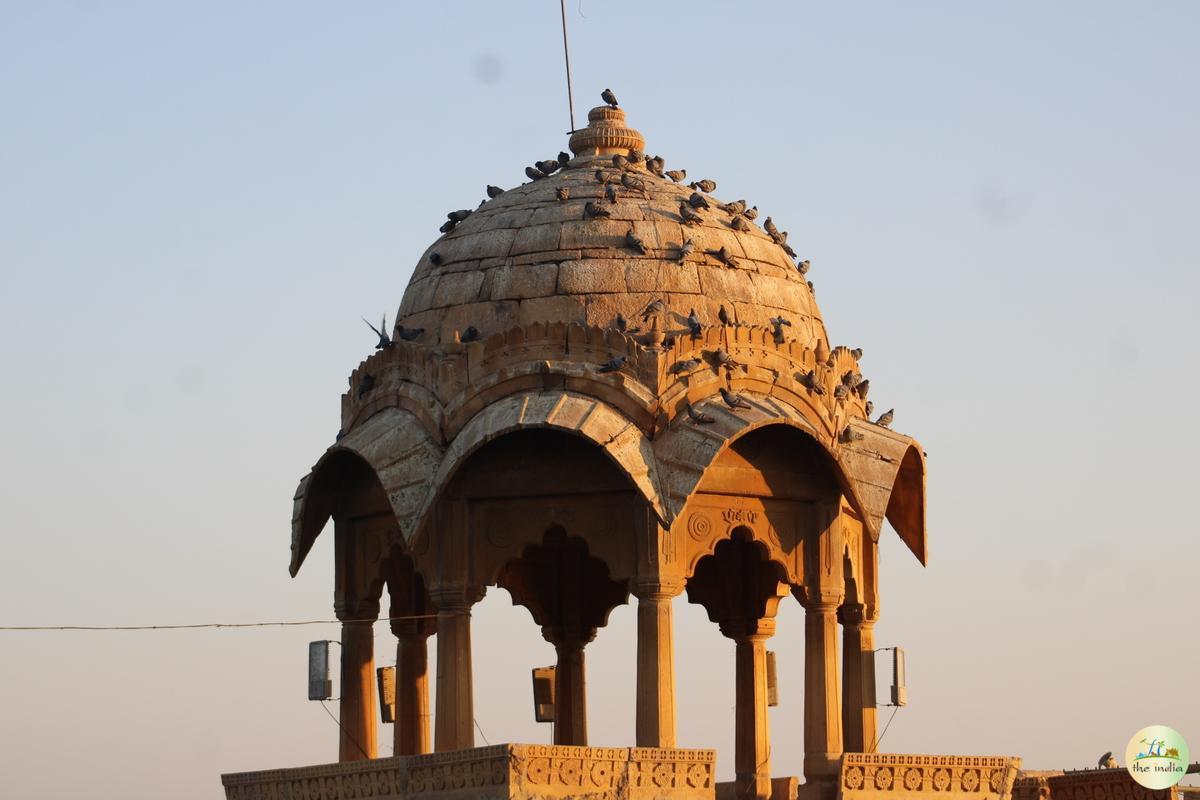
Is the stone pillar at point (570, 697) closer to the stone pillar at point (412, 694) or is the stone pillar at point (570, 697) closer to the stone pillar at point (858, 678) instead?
the stone pillar at point (412, 694)

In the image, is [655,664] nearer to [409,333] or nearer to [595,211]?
[409,333]

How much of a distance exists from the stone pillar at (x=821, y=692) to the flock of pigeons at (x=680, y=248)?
2.33 meters

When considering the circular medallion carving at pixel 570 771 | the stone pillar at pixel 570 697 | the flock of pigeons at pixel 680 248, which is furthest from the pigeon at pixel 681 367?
the stone pillar at pixel 570 697

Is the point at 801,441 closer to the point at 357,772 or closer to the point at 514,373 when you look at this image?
the point at 514,373

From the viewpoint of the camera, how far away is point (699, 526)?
134 ft

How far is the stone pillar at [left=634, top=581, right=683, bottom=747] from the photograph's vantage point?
3950 cm

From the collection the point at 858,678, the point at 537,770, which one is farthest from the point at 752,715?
the point at 537,770

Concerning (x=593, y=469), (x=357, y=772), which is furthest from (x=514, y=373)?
(x=357, y=772)

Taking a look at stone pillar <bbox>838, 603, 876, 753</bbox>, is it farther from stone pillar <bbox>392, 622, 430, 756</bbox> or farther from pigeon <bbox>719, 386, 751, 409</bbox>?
stone pillar <bbox>392, 622, 430, 756</bbox>

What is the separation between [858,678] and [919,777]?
9.75ft

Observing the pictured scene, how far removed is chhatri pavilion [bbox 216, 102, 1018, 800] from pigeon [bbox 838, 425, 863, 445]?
3 centimetres

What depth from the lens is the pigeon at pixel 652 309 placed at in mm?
41688

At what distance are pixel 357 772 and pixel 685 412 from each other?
6128 mm

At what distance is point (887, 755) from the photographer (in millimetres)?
40438
